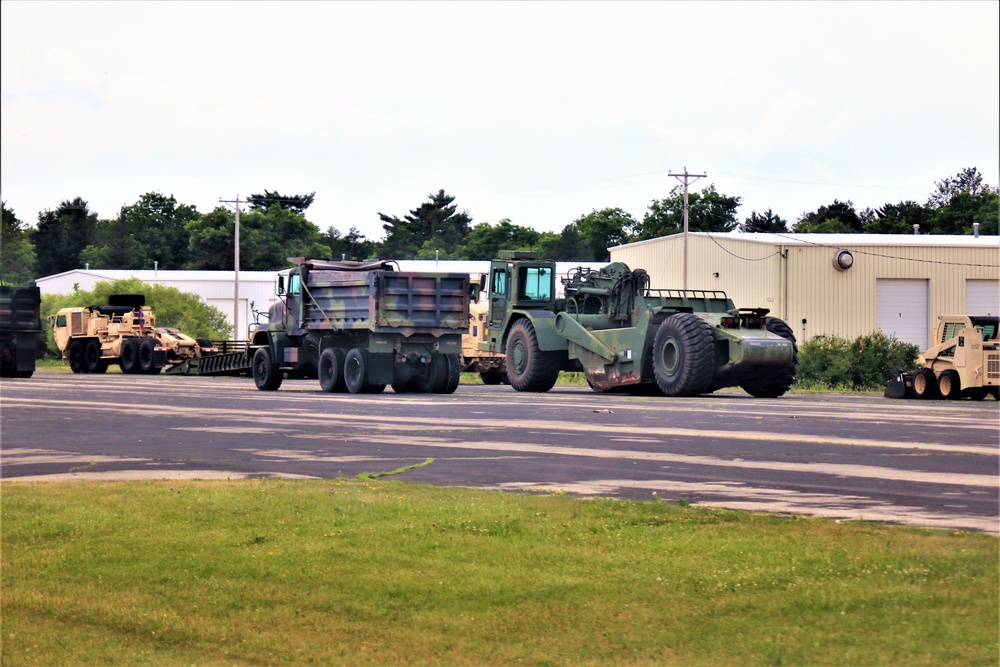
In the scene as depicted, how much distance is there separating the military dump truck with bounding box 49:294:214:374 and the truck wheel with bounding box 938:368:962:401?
28.8 metres

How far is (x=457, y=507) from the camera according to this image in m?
11.2

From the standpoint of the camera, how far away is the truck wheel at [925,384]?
32219mm

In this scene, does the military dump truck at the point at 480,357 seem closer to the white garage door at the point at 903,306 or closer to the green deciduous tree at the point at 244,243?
the white garage door at the point at 903,306

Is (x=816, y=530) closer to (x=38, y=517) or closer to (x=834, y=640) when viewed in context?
(x=834, y=640)

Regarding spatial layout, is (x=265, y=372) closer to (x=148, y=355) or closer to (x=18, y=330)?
(x=18, y=330)

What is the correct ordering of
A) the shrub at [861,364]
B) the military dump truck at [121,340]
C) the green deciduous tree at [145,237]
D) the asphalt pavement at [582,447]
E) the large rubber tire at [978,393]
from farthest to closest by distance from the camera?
1. the green deciduous tree at [145,237]
2. the military dump truck at [121,340]
3. the shrub at [861,364]
4. the large rubber tire at [978,393]
5. the asphalt pavement at [582,447]

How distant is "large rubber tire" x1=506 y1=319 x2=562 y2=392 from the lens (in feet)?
112

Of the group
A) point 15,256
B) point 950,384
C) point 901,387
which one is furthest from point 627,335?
point 15,256

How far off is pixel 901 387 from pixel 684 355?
6517 mm

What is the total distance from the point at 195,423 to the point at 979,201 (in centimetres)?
8356

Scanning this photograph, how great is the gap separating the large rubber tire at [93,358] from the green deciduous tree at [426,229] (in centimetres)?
6615

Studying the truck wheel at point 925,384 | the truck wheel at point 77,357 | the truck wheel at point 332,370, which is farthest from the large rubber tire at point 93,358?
the truck wheel at point 925,384

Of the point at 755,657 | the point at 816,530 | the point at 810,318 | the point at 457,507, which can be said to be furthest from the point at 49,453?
the point at 810,318

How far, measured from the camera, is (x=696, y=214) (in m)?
97.8
